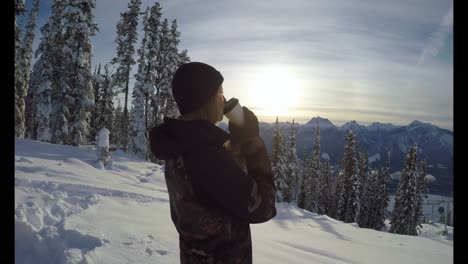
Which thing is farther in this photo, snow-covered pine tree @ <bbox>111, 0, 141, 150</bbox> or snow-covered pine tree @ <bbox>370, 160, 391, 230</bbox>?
snow-covered pine tree @ <bbox>370, 160, 391, 230</bbox>

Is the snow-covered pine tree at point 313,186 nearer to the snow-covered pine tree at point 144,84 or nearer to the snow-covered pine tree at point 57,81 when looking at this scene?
the snow-covered pine tree at point 144,84

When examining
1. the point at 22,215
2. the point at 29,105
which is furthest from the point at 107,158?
the point at 29,105

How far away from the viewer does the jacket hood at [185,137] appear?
2012mm

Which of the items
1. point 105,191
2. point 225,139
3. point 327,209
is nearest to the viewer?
point 225,139

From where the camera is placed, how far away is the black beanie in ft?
7.01

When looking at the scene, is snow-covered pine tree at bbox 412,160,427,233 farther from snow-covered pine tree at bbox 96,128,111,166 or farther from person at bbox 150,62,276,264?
person at bbox 150,62,276,264

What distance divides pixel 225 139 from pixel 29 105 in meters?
61.5

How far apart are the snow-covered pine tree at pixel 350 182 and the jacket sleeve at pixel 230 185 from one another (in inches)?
1752

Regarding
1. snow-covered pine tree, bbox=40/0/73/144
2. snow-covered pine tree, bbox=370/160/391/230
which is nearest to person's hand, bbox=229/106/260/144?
snow-covered pine tree, bbox=40/0/73/144

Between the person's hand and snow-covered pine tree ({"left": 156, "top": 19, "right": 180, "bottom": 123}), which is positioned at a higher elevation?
snow-covered pine tree ({"left": 156, "top": 19, "right": 180, "bottom": 123})

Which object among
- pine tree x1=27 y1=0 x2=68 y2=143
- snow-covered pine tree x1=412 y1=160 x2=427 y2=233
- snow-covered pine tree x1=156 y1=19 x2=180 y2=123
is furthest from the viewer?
snow-covered pine tree x1=412 y1=160 x2=427 y2=233

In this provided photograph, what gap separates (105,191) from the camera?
959cm

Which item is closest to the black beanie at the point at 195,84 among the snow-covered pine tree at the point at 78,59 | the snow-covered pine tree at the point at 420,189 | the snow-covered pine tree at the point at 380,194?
the snow-covered pine tree at the point at 78,59
